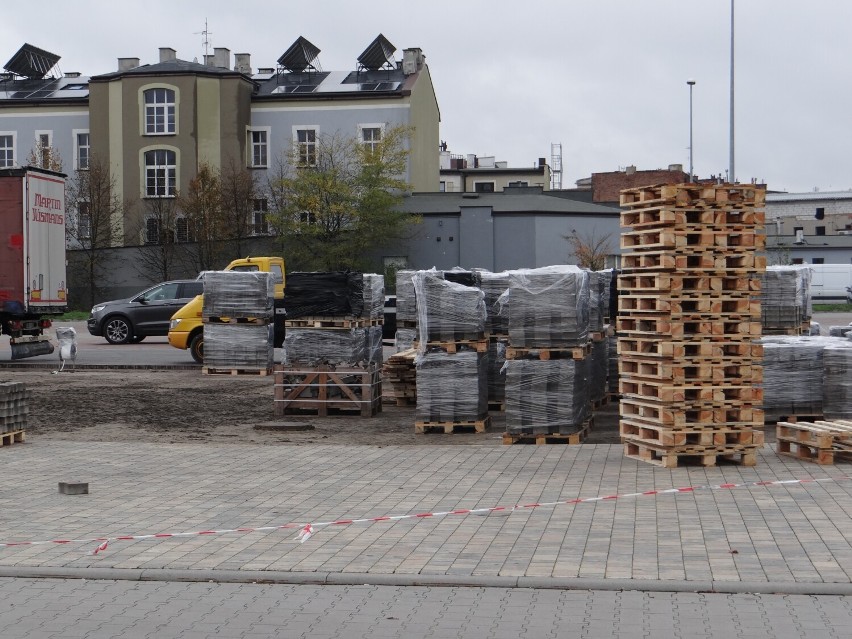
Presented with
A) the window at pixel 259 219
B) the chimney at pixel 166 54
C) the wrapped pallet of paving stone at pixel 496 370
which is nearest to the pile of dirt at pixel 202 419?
the wrapped pallet of paving stone at pixel 496 370

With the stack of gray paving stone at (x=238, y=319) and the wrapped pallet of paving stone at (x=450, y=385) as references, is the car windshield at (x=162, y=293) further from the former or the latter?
the wrapped pallet of paving stone at (x=450, y=385)

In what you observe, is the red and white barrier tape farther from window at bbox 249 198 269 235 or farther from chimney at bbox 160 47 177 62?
chimney at bbox 160 47 177 62

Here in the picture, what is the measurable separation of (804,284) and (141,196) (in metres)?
49.7

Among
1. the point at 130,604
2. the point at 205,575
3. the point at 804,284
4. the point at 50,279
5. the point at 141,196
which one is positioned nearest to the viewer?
the point at 130,604

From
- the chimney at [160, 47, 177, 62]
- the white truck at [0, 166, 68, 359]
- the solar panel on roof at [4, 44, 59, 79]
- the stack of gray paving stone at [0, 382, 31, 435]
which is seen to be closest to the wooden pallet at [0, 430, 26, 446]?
the stack of gray paving stone at [0, 382, 31, 435]

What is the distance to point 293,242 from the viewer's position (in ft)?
191

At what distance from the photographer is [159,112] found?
206 ft

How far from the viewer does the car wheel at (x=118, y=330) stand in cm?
3391

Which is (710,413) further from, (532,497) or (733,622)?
(733,622)

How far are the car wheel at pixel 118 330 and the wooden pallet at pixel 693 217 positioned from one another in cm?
2384

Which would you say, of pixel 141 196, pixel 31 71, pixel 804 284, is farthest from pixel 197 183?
pixel 804 284

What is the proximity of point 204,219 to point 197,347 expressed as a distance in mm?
33037

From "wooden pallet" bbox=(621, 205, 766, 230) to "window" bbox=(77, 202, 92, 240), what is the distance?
53159 mm

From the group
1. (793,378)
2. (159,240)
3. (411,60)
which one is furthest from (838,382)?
(411,60)
